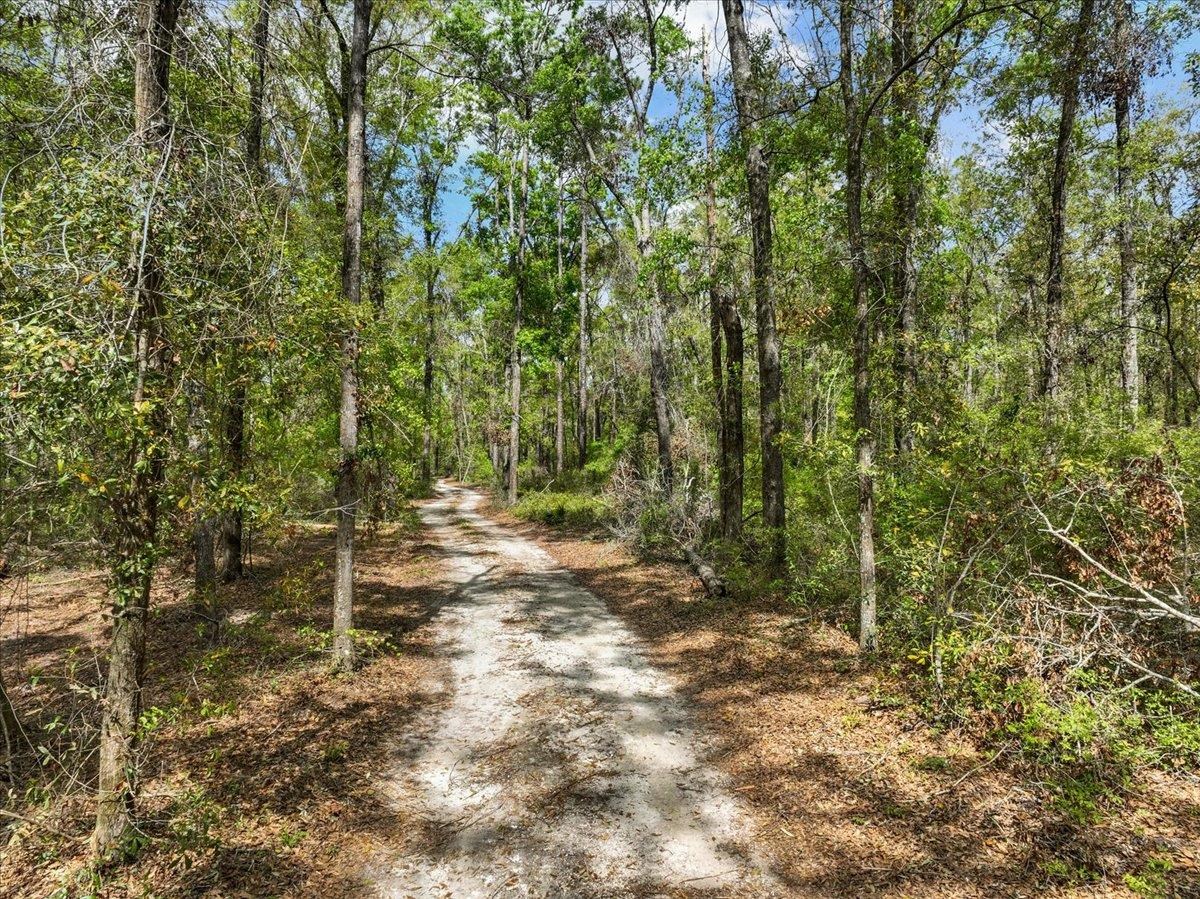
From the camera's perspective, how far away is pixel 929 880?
4.29 meters

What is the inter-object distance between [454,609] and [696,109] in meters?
11.4

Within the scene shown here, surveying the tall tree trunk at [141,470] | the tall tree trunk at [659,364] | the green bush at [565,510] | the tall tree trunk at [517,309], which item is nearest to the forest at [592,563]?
the tall tree trunk at [141,470]

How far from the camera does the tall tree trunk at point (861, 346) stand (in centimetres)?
764

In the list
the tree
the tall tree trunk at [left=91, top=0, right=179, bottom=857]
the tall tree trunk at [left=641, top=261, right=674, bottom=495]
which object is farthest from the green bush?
the tall tree trunk at [left=91, top=0, right=179, bottom=857]

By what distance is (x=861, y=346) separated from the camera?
25.7 feet

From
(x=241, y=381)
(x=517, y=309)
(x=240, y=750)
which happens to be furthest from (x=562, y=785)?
(x=517, y=309)

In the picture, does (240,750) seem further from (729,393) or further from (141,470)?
(729,393)

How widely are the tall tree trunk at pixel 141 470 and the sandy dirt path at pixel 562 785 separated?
1975mm

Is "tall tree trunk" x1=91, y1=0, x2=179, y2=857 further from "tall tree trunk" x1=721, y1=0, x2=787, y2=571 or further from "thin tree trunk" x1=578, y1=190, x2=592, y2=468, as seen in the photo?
"thin tree trunk" x1=578, y1=190, x2=592, y2=468

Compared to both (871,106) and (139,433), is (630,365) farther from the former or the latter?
(139,433)

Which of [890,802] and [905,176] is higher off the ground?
[905,176]

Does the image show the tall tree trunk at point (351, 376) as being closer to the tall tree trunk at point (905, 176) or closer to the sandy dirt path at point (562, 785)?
the sandy dirt path at point (562, 785)

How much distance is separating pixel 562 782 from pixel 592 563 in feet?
31.8

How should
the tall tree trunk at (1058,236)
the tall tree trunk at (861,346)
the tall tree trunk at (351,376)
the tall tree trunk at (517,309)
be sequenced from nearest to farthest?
the tall tree trunk at (861,346)
the tall tree trunk at (351,376)
the tall tree trunk at (1058,236)
the tall tree trunk at (517,309)
